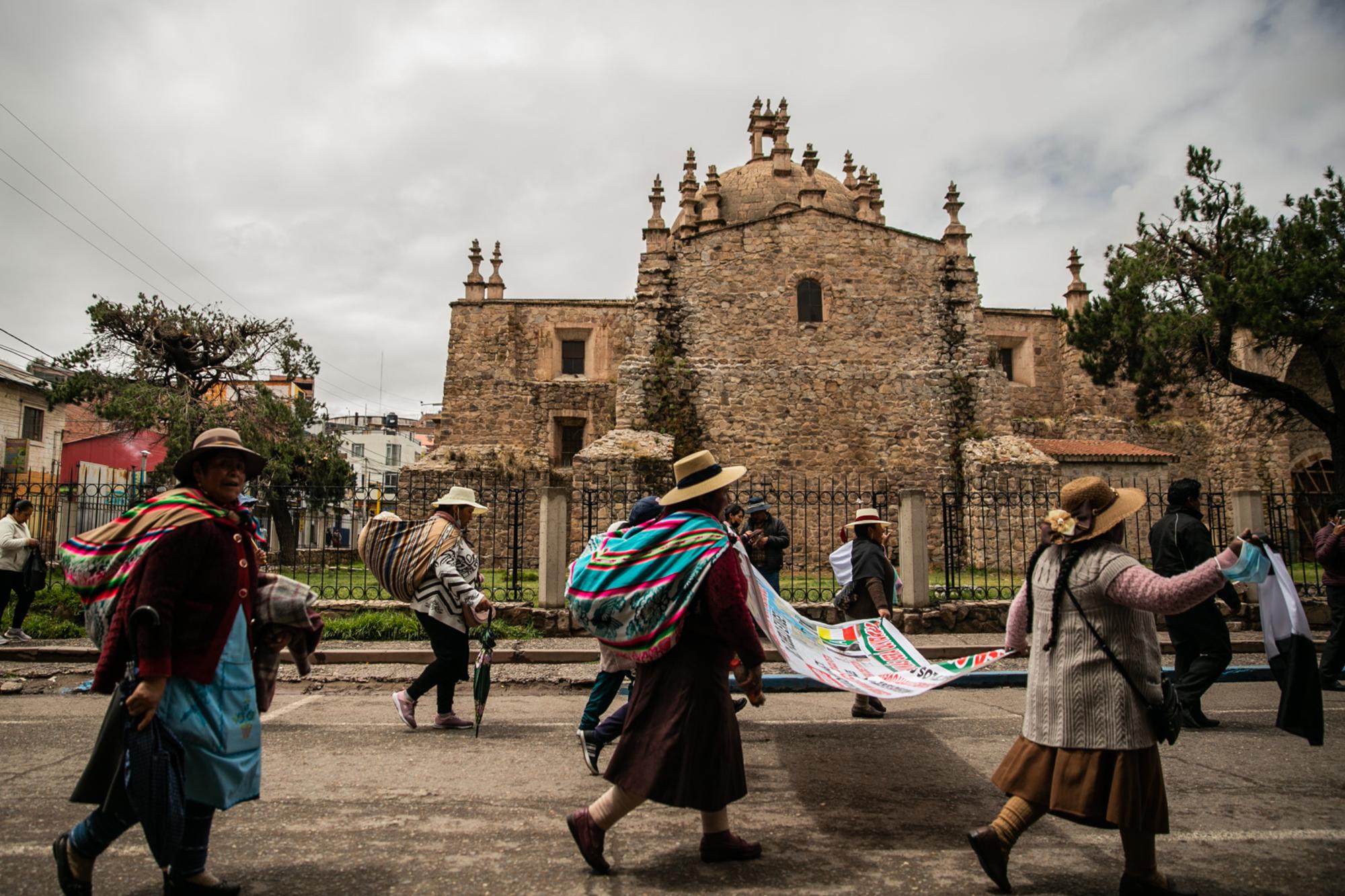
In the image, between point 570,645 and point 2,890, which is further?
point 570,645

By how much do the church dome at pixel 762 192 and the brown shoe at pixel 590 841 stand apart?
26840mm

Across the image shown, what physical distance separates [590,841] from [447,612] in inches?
118

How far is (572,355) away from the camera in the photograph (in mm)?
29141

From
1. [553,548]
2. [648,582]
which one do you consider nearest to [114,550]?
[648,582]

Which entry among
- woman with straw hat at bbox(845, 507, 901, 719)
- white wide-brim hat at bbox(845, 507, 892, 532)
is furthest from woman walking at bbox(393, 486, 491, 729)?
white wide-brim hat at bbox(845, 507, 892, 532)

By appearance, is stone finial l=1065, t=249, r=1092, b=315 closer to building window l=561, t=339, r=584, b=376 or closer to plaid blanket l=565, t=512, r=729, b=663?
building window l=561, t=339, r=584, b=376

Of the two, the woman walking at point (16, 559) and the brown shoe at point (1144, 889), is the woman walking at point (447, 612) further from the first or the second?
the woman walking at point (16, 559)

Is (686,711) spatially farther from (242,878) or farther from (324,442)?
(324,442)

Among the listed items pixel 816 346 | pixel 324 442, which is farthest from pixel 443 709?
pixel 324 442

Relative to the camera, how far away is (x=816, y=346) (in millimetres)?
21703

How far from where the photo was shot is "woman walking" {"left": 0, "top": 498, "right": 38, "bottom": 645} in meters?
9.51

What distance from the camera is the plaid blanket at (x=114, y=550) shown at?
3.23 metres

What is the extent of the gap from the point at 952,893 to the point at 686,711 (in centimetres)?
125

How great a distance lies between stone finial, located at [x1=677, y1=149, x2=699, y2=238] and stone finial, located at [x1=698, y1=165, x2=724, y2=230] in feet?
0.99
